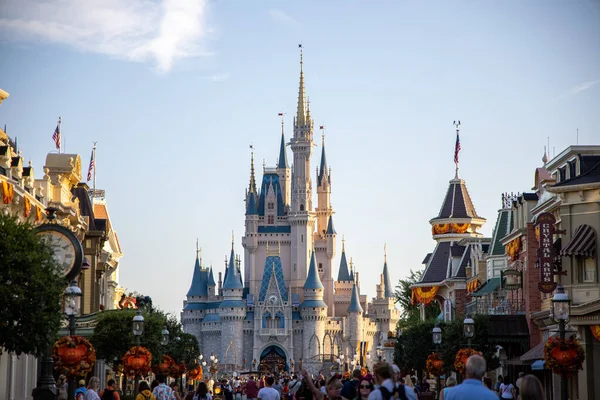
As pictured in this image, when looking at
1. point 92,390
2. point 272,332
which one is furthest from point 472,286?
point 272,332

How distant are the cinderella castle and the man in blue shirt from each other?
13864 cm

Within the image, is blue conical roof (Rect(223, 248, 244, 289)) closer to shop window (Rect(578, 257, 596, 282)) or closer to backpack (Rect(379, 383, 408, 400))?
shop window (Rect(578, 257, 596, 282))

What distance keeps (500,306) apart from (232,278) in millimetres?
112679

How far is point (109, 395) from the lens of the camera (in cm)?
2170

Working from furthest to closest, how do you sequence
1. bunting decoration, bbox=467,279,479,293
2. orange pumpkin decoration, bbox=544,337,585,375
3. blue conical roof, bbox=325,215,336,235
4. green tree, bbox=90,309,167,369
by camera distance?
1. blue conical roof, bbox=325,215,336,235
2. bunting decoration, bbox=467,279,479,293
3. green tree, bbox=90,309,167,369
4. orange pumpkin decoration, bbox=544,337,585,375

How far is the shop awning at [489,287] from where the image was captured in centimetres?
5276

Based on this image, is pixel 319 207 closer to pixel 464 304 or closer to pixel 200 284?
pixel 200 284

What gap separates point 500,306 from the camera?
48969 millimetres

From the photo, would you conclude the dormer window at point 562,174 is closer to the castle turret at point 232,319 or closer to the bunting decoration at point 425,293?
the bunting decoration at point 425,293

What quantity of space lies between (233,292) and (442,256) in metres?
85.2

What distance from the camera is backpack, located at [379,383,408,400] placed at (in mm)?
12766

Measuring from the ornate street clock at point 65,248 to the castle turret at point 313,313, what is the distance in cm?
13112

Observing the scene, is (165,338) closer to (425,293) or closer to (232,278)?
(425,293)

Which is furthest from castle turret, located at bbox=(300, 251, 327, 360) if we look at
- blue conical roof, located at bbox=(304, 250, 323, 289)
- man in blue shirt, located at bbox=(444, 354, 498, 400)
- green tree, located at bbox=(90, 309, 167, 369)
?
man in blue shirt, located at bbox=(444, 354, 498, 400)
